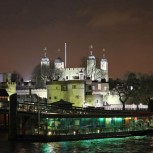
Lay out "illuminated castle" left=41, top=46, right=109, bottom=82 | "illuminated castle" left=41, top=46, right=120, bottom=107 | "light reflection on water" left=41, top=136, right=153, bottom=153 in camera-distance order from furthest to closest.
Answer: "illuminated castle" left=41, top=46, right=109, bottom=82, "illuminated castle" left=41, top=46, right=120, bottom=107, "light reflection on water" left=41, top=136, right=153, bottom=153

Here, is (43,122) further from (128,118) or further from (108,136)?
(128,118)

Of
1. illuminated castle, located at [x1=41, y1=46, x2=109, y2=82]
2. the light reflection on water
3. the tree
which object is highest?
illuminated castle, located at [x1=41, y1=46, x2=109, y2=82]

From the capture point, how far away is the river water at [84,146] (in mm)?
42938

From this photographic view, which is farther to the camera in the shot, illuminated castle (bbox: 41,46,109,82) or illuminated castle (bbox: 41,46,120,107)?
illuminated castle (bbox: 41,46,109,82)

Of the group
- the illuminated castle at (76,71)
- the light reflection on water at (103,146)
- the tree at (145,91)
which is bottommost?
the light reflection on water at (103,146)

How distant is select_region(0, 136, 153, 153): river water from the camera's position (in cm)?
4294

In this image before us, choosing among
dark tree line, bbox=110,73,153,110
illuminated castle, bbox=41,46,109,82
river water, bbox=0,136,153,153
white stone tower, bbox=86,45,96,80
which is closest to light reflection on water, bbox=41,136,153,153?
river water, bbox=0,136,153,153

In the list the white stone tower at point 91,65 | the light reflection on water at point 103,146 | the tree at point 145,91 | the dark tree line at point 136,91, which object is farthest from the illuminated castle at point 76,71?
the light reflection on water at point 103,146

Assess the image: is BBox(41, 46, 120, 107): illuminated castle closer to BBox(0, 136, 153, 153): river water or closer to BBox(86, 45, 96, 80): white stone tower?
BBox(86, 45, 96, 80): white stone tower

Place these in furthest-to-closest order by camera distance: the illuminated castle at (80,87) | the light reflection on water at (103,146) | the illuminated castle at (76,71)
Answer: the illuminated castle at (76,71), the illuminated castle at (80,87), the light reflection on water at (103,146)

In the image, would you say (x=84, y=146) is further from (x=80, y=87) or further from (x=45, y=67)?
(x=45, y=67)

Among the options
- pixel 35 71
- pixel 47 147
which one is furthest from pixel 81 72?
pixel 47 147

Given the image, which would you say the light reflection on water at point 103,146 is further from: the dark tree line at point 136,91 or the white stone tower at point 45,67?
the white stone tower at point 45,67

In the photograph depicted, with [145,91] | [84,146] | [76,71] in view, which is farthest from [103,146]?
[76,71]
